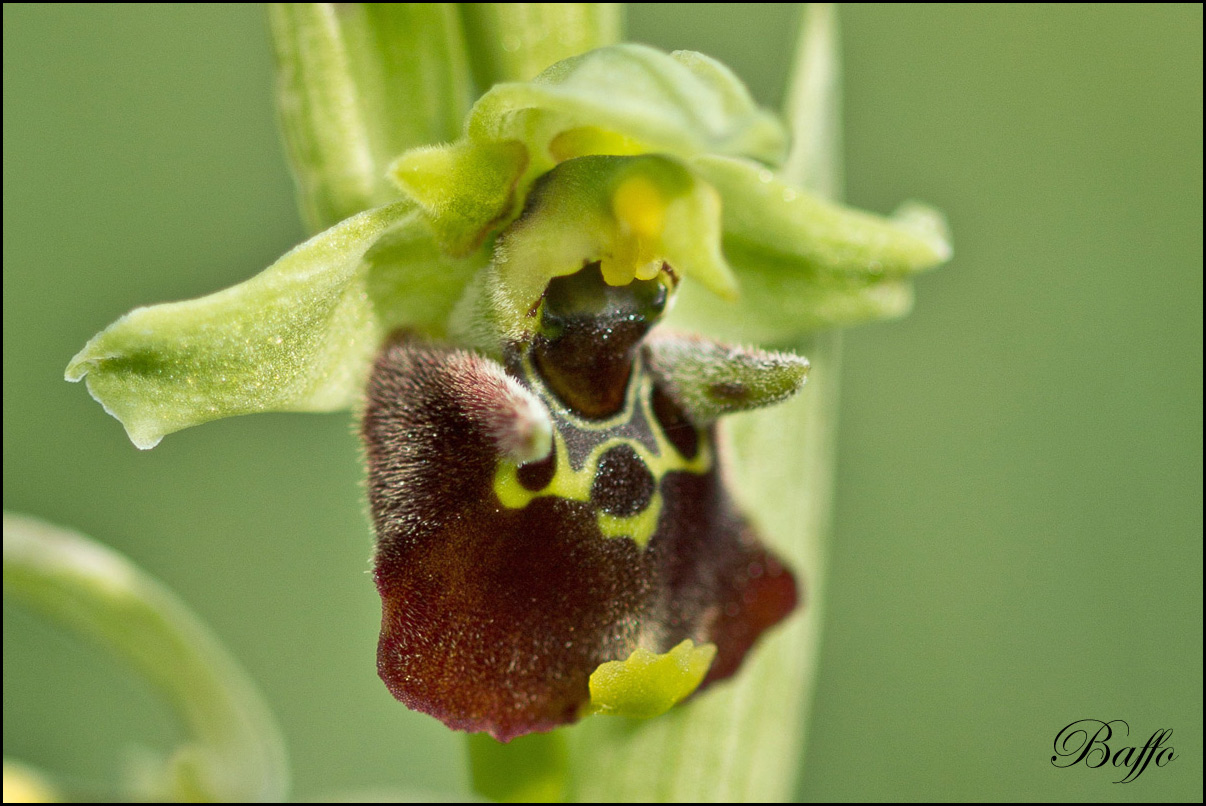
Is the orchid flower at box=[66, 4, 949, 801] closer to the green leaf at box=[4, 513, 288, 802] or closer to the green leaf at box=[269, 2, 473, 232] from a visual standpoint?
the green leaf at box=[269, 2, 473, 232]

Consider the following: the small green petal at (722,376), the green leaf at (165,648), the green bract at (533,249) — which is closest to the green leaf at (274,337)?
the green bract at (533,249)

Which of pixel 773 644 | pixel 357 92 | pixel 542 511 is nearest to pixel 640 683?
pixel 542 511

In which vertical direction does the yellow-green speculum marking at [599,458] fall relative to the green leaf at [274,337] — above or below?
below

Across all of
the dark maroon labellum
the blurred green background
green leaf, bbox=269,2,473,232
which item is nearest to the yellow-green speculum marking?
the dark maroon labellum

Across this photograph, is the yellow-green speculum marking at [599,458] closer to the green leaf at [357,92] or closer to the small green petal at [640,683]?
the small green petal at [640,683]

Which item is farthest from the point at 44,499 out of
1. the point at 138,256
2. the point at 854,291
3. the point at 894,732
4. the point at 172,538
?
the point at 854,291

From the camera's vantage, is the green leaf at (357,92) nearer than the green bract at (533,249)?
No
